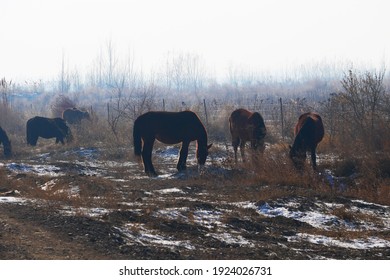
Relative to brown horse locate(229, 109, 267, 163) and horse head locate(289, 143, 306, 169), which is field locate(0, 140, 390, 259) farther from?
brown horse locate(229, 109, 267, 163)

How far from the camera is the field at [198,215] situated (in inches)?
283

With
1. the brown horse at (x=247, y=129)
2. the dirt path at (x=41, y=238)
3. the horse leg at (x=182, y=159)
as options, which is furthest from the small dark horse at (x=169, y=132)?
the dirt path at (x=41, y=238)

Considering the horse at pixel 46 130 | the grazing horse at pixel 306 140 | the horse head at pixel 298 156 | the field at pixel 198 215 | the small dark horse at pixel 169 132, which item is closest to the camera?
the field at pixel 198 215

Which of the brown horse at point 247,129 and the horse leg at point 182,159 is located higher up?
the brown horse at point 247,129

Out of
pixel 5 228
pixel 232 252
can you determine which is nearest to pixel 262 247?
pixel 232 252

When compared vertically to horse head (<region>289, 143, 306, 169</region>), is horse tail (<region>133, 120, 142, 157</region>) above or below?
above

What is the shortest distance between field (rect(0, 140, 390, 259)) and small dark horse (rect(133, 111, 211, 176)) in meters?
0.55

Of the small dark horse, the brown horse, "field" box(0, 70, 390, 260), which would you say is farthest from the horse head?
the small dark horse

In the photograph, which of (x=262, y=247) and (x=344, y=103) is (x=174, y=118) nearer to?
(x=344, y=103)

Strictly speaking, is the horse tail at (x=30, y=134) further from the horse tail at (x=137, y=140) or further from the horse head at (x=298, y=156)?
the horse head at (x=298, y=156)

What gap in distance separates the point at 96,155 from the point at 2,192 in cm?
1012

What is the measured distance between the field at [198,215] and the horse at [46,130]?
10.7 m

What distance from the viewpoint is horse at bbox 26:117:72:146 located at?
27047mm

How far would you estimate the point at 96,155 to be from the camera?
22.3 m
